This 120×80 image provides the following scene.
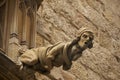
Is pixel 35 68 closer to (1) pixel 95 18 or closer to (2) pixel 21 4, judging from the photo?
(2) pixel 21 4

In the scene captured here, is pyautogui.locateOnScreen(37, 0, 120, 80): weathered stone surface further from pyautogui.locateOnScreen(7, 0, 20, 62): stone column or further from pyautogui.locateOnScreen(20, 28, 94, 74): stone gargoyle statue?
pyautogui.locateOnScreen(20, 28, 94, 74): stone gargoyle statue

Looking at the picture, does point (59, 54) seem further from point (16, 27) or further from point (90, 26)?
point (90, 26)

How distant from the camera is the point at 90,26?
7121mm

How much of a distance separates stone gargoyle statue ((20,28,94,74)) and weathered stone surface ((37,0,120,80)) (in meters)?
1.30

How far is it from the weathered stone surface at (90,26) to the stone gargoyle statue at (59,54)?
1302 mm

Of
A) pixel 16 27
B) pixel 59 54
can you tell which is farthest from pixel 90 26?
pixel 59 54

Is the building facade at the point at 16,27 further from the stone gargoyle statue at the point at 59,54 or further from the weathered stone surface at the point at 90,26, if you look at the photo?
the weathered stone surface at the point at 90,26

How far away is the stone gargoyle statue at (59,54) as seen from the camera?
444cm

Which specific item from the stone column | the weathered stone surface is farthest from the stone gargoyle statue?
the weathered stone surface

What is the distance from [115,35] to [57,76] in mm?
1762

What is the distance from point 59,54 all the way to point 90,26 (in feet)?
8.49

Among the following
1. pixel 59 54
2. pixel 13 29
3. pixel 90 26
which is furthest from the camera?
pixel 90 26

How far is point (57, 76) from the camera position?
6004 mm

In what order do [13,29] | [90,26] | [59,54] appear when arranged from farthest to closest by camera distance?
[90,26]
[13,29]
[59,54]
